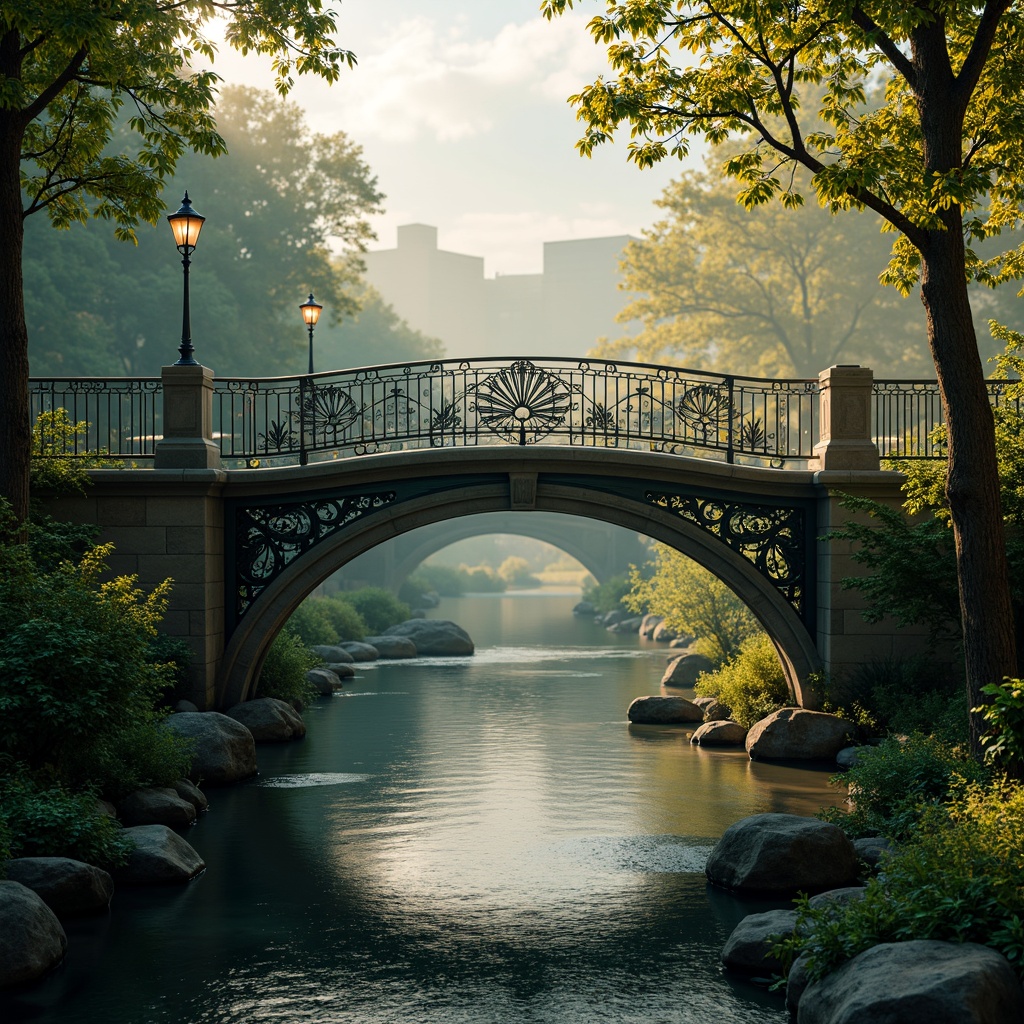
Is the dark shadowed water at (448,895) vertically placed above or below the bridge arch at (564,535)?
below

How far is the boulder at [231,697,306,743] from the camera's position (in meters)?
15.8

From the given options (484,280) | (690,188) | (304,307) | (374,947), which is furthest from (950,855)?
(484,280)

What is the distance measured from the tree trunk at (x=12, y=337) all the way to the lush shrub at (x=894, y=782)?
8.30m

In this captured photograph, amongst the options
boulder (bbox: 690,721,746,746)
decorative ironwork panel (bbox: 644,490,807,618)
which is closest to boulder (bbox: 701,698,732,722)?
boulder (bbox: 690,721,746,746)

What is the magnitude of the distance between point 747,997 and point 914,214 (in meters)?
6.09

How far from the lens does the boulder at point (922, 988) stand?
548cm

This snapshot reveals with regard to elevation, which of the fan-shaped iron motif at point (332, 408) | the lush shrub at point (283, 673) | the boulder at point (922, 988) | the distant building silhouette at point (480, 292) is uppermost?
the distant building silhouette at point (480, 292)

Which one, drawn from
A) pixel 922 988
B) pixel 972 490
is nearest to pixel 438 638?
pixel 972 490

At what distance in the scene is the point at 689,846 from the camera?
35.2ft

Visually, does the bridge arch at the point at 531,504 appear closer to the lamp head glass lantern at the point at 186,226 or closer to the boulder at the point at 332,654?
the lamp head glass lantern at the point at 186,226

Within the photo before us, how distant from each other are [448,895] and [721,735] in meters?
7.14

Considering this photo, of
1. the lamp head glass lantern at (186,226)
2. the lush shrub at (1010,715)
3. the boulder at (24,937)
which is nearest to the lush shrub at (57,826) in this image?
the boulder at (24,937)

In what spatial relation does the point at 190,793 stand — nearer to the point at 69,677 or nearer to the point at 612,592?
the point at 69,677

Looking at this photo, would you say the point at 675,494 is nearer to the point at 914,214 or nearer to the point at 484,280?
the point at 914,214
